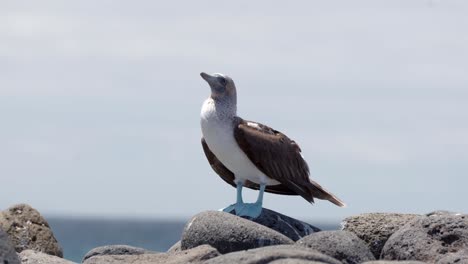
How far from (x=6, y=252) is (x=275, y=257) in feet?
8.14

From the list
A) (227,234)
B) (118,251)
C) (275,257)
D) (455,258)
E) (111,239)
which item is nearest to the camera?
(275,257)

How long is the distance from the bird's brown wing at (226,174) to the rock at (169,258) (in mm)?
3060

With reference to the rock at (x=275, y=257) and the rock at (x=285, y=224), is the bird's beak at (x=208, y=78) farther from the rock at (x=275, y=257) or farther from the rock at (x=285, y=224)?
the rock at (x=275, y=257)

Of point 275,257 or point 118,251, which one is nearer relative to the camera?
point 275,257

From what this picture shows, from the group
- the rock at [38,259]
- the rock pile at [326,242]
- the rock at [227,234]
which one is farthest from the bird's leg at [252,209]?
the rock at [38,259]

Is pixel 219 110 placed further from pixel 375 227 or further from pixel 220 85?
pixel 375 227

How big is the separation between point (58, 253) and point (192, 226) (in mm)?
2648

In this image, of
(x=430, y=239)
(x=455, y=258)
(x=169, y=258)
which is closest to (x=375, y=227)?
(x=430, y=239)

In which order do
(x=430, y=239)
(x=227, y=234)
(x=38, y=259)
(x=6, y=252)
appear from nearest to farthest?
(x=6, y=252) → (x=430, y=239) → (x=227, y=234) → (x=38, y=259)

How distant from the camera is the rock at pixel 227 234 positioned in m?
14.7

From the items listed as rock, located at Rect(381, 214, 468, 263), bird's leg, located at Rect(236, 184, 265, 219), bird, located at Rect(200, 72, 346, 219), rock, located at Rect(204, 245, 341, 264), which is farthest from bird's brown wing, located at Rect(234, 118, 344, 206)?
rock, located at Rect(204, 245, 341, 264)

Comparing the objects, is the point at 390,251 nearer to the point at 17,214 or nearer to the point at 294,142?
the point at 294,142

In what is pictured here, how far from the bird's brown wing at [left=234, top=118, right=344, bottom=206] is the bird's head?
12.9 inches

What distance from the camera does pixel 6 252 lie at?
1294 cm
